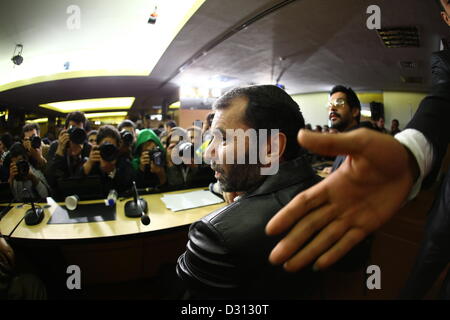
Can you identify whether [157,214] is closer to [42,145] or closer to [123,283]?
[123,283]

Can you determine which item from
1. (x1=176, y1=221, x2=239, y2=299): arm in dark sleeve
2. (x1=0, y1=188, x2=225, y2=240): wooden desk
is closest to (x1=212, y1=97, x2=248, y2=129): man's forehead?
(x1=176, y1=221, x2=239, y2=299): arm in dark sleeve

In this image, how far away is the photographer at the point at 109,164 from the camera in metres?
1.60

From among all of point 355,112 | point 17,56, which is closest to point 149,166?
point 17,56

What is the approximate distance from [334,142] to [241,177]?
20.6 inches

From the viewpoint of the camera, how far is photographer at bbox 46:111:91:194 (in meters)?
1.54

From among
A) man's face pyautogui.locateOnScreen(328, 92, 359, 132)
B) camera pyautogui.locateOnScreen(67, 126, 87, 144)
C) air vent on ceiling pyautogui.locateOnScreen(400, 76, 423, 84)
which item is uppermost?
air vent on ceiling pyautogui.locateOnScreen(400, 76, 423, 84)

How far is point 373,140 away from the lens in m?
0.30

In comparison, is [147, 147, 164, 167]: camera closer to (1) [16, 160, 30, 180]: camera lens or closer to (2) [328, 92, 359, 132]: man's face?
(1) [16, 160, 30, 180]: camera lens

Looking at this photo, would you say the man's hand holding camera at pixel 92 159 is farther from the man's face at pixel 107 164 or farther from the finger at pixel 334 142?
the finger at pixel 334 142

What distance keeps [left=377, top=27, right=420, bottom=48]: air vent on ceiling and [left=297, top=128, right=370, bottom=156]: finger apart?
3.85 metres

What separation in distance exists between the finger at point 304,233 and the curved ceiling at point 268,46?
2.05 meters

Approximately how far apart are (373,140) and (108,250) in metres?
1.76

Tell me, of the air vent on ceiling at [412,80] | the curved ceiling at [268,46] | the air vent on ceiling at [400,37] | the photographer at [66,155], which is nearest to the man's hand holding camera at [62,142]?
the photographer at [66,155]

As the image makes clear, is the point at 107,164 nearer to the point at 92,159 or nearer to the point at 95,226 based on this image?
the point at 92,159
